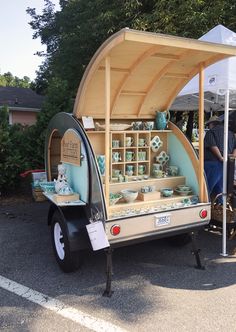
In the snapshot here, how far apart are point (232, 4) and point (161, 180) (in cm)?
669

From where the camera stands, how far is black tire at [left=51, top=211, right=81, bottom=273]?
4084 mm

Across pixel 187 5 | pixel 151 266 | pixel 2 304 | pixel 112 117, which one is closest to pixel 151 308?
pixel 151 266

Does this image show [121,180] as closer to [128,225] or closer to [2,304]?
[128,225]

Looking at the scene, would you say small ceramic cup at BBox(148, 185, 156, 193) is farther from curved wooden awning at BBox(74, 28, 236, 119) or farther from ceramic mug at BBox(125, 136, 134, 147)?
curved wooden awning at BBox(74, 28, 236, 119)

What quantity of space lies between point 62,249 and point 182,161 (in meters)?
1.96

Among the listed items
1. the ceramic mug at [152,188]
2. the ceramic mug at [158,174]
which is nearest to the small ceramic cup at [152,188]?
the ceramic mug at [152,188]

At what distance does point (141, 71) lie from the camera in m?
4.54

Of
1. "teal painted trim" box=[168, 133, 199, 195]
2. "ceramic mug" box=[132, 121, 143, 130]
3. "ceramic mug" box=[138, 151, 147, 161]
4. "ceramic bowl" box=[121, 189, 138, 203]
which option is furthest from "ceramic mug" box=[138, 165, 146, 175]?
"ceramic bowl" box=[121, 189, 138, 203]

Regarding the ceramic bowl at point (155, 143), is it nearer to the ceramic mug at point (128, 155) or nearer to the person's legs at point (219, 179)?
the ceramic mug at point (128, 155)

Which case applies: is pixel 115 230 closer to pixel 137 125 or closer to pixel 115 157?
pixel 115 157

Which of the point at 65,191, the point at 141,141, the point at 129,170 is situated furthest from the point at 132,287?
the point at 141,141

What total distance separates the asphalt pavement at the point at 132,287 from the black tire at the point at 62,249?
103 millimetres

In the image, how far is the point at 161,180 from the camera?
4797mm

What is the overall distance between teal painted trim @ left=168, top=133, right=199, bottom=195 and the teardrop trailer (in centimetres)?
1
